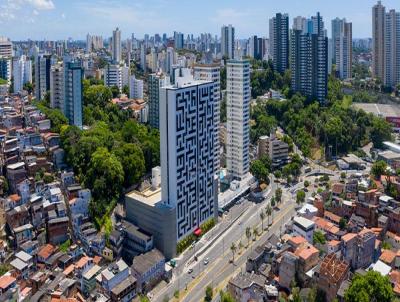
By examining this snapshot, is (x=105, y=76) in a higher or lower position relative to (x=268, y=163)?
higher

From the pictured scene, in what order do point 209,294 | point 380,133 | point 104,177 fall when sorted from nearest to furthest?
1. point 209,294
2. point 104,177
3. point 380,133

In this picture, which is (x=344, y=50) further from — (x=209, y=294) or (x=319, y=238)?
(x=209, y=294)

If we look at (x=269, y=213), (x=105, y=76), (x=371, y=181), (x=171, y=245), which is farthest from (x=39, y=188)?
(x=105, y=76)

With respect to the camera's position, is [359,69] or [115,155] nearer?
[115,155]

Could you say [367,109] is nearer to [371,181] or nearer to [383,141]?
[383,141]

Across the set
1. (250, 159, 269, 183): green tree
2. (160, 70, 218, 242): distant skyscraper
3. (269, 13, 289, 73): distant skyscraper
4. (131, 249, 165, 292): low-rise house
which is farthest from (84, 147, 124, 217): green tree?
(269, 13, 289, 73): distant skyscraper

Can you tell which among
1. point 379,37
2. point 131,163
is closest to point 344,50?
point 379,37

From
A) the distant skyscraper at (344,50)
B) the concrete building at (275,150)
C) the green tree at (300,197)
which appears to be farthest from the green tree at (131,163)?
the distant skyscraper at (344,50)
